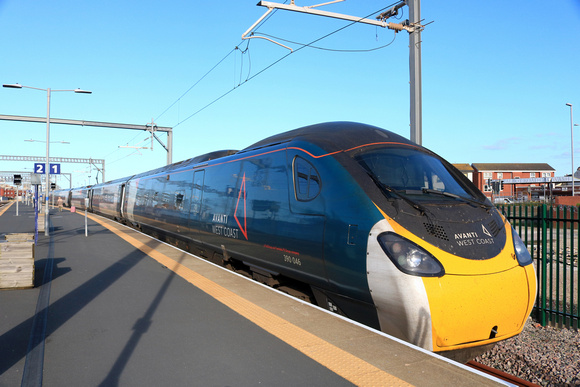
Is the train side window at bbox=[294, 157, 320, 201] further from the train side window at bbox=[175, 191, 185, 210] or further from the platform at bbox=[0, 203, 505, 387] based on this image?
the train side window at bbox=[175, 191, 185, 210]

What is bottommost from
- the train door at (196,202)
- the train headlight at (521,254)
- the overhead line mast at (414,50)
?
the train headlight at (521,254)

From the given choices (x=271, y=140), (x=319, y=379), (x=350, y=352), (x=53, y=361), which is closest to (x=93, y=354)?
(x=53, y=361)

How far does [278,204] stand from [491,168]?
78205 mm

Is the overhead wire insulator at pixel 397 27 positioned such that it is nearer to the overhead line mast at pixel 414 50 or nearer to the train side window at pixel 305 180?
the overhead line mast at pixel 414 50

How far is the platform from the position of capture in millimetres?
3574

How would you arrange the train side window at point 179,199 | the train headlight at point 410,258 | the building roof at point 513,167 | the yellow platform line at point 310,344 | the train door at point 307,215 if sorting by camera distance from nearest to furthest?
the yellow platform line at point 310,344 < the train headlight at point 410,258 < the train door at point 307,215 < the train side window at point 179,199 < the building roof at point 513,167

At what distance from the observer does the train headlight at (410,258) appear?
13.3 feet

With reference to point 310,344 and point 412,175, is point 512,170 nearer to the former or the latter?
point 412,175

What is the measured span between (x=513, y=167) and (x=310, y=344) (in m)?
84.3

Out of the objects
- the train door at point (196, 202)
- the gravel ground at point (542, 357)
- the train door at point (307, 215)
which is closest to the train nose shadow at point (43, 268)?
the train door at point (196, 202)

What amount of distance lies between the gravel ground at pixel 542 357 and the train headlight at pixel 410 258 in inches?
85.7

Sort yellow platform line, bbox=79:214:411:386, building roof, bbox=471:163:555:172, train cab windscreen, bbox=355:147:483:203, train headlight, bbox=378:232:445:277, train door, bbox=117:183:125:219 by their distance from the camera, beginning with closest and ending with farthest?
1. yellow platform line, bbox=79:214:411:386
2. train headlight, bbox=378:232:445:277
3. train cab windscreen, bbox=355:147:483:203
4. train door, bbox=117:183:125:219
5. building roof, bbox=471:163:555:172

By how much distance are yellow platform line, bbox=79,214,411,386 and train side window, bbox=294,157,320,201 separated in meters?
1.57

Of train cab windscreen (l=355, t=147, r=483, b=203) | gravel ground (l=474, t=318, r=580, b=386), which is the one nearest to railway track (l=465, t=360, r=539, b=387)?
gravel ground (l=474, t=318, r=580, b=386)
